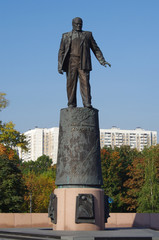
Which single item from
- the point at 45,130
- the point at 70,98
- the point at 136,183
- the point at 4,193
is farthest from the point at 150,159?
the point at 45,130

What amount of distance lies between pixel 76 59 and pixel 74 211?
519cm

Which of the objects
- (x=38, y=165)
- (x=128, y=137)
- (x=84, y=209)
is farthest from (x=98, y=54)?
(x=128, y=137)

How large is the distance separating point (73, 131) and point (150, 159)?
31825 millimetres

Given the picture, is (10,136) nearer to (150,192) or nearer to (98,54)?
(150,192)

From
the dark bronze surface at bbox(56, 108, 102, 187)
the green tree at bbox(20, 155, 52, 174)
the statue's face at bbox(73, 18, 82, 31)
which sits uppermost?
the statue's face at bbox(73, 18, 82, 31)

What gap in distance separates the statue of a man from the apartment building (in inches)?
6168

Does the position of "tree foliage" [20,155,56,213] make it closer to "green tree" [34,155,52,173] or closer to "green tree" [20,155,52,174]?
"green tree" [20,155,52,174]

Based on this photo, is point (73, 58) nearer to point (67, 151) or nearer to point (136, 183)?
point (67, 151)

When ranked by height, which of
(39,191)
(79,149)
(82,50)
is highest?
(82,50)

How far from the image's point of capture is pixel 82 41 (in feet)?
53.7

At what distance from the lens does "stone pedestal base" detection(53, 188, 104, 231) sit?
1480 cm

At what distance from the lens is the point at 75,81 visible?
1648 centimetres

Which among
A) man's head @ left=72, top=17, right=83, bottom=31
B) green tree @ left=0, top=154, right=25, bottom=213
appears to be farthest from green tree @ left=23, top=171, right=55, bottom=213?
man's head @ left=72, top=17, right=83, bottom=31

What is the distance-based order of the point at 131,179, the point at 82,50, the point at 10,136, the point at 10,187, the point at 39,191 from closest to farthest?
the point at 82,50 → the point at 10,187 → the point at 10,136 → the point at 131,179 → the point at 39,191
